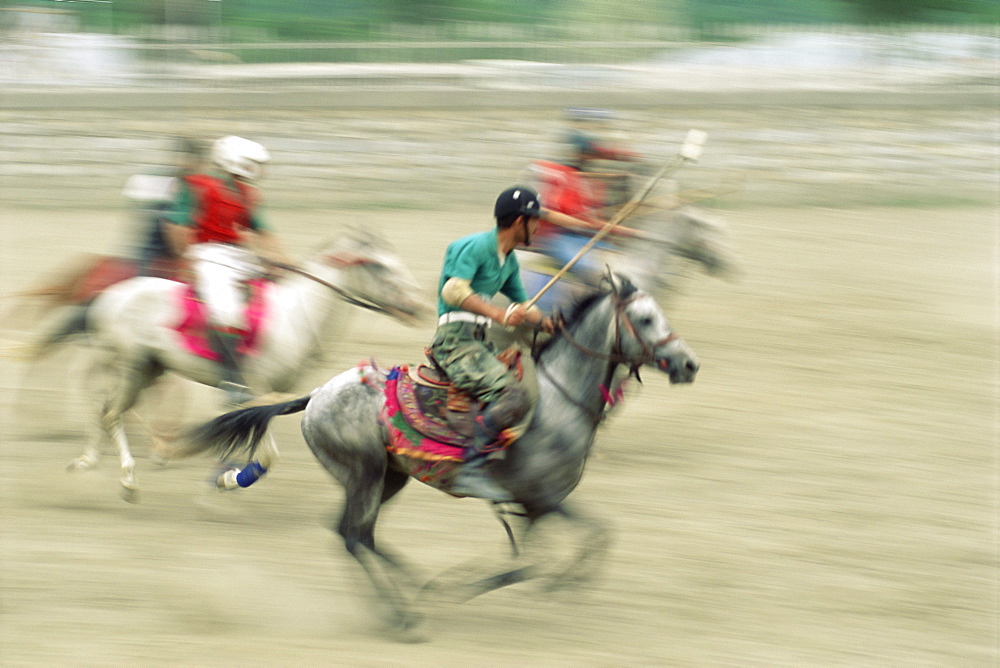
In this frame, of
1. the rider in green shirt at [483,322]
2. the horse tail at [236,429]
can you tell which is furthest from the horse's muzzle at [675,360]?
the horse tail at [236,429]

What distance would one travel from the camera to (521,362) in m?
4.82

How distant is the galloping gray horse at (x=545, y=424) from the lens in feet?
15.5

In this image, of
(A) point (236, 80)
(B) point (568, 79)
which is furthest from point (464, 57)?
(A) point (236, 80)

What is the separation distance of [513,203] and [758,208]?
Result: 38.2 ft

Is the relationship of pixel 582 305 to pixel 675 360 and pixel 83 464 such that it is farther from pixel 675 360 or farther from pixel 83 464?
pixel 83 464

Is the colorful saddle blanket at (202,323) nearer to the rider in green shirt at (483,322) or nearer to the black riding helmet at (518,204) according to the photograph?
the rider in green shirt at (483,322)

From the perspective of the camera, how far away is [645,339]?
4.67m

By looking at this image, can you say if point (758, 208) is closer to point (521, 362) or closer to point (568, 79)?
point (568, 79)

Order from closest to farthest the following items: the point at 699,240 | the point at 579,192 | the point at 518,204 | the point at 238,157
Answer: the point at 518,204
the point at 238,157
the point at 579,192
the point at 699,240

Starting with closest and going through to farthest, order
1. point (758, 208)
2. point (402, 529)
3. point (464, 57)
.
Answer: point (402, 529) → point (758, 208) → point (464, 57)

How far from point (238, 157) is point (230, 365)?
1218 mm

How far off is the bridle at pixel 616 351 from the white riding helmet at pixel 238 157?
98.3 inches

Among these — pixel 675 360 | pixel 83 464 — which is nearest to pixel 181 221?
pixel 83 464

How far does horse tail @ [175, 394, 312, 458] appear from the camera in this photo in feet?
16.4
